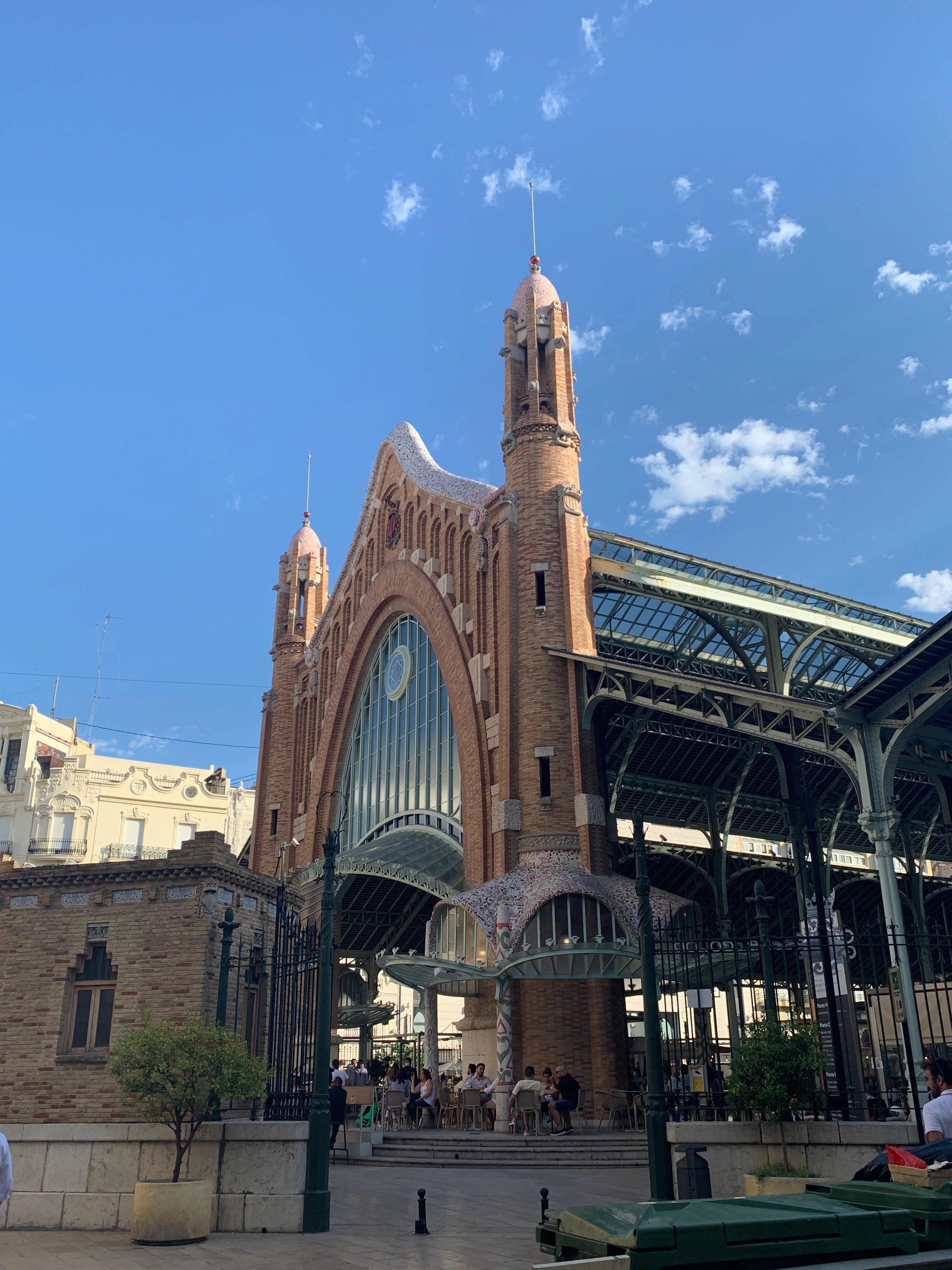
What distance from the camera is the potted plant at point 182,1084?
36.1ft

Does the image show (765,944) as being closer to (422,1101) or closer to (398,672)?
(422,1101)

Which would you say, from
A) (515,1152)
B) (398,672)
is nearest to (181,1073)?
(515,1152)

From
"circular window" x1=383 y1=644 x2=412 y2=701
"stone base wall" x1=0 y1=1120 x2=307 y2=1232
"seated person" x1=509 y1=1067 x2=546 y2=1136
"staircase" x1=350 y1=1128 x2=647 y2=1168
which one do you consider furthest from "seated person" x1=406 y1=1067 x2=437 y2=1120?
"circular window" x1=383 y1=644 x2=412 y2=701

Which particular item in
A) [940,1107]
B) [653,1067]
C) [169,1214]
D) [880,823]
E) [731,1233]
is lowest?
[169,1214]

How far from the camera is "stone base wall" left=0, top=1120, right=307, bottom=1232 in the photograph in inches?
463

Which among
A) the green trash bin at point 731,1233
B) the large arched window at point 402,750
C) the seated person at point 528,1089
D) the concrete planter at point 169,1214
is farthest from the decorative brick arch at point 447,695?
the green trash bin at point 731,1233

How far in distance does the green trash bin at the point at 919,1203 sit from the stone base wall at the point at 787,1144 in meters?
4.55

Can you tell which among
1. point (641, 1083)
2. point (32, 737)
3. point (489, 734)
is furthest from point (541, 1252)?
point (32, 737)

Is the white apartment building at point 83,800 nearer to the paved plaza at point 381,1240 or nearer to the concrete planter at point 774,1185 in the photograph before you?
the paved plaza at point 381,1240

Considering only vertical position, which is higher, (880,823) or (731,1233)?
(880,823)

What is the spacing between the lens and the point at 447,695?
32688 millimetres

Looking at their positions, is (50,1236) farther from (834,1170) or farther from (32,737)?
(32,737)

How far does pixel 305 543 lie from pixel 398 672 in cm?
1295

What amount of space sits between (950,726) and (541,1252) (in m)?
14.5
